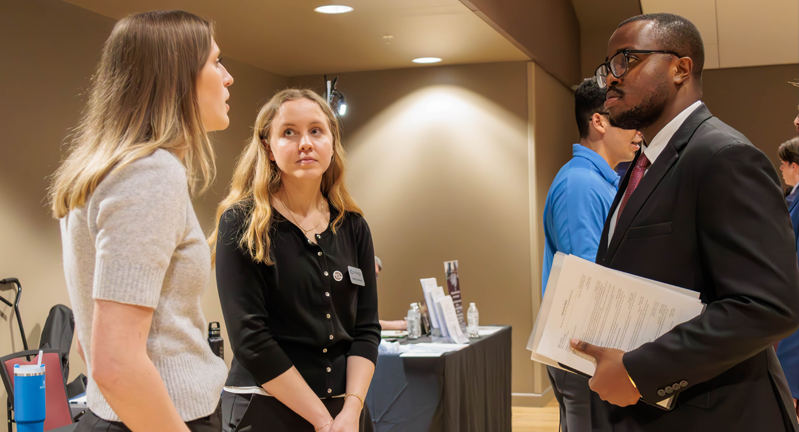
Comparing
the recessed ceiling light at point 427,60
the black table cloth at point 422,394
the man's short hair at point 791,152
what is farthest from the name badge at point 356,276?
the recessed ceiling light at point 427,60

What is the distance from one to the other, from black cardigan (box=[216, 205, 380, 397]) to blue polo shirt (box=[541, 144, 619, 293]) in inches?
37.5

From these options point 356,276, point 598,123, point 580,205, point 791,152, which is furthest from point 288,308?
point 791,152

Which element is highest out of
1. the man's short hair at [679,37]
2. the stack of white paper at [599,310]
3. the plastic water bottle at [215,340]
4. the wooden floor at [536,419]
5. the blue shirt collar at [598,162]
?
the man's short hair at [679,37]

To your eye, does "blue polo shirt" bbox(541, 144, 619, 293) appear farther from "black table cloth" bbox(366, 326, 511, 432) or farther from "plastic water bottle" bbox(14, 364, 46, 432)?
"plastic water bottle" bbox(14, 364, 46, 432)

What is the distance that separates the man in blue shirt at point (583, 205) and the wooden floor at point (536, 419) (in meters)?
2.54

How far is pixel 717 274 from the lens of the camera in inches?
48.2

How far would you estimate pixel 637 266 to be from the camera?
4.34ft

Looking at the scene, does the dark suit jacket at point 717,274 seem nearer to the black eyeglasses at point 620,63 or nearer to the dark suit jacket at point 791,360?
the black eyeglasses at point 620,63

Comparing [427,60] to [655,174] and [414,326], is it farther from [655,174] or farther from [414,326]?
[655,174]

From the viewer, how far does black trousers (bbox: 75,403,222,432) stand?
1042 mm

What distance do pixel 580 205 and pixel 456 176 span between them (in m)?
3.67

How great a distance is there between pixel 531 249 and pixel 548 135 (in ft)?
3.96

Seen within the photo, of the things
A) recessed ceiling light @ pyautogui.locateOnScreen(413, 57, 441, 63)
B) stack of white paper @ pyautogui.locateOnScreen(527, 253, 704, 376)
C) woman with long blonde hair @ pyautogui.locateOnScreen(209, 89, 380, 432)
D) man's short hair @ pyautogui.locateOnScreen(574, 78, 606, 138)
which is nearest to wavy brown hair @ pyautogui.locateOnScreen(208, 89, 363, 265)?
woman with long blonde hair @ pyautogui.locateOnScreen(209, 89, 380, 432)

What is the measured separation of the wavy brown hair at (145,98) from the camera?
1.06 metres
